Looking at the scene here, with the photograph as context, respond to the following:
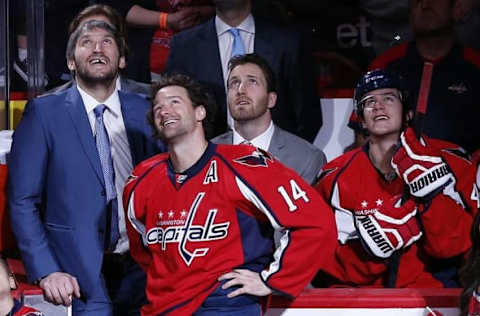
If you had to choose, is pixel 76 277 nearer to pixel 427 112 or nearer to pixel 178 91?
pixel 178 91

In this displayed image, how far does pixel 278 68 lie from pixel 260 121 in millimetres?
447

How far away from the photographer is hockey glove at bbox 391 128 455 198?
12.9 feet

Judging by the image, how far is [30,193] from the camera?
399cm

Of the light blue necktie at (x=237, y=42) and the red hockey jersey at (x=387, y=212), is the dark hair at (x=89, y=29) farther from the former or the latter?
the red hockey jersey at (x=387, y=212)

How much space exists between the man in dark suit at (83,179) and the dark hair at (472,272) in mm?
1249

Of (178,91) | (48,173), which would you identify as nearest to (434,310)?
(178,91)

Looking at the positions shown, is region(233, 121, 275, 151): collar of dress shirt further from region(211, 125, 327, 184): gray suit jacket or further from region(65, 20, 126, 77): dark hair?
region(65, 20, 126, 77): dark hair

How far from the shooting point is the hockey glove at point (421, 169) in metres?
3.93

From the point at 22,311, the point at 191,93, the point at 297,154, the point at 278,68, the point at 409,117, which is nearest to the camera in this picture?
the point at 22,311

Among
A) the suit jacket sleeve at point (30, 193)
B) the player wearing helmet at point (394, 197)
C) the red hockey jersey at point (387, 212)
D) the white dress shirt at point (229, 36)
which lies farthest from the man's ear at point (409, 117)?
the suit jacket sleeve at point (30, 193)

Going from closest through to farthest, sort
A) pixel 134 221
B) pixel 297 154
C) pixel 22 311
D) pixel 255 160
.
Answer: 1. pixel 22 311
2. pixel 255 160
3. pixel 134 221
4. pixel 297 154

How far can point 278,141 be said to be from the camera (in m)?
4.42

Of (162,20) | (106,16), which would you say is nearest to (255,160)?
(106,16)

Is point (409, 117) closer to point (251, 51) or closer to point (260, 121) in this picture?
point (260, 121)
